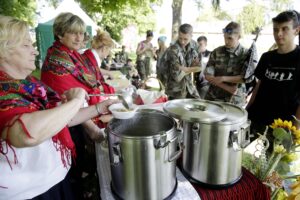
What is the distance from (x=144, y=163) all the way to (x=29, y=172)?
46 centimetres

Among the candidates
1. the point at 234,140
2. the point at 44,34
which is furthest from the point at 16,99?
the point at 44,34

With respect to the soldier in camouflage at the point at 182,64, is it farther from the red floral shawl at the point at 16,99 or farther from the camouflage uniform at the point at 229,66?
the red floral shawl at the point at 16,99

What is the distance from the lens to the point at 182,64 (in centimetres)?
284

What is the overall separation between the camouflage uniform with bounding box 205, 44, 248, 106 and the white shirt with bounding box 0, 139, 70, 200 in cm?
181

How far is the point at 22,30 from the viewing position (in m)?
0.80

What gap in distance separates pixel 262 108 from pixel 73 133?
1.45m

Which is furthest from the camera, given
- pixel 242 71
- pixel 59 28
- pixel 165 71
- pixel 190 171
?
pixel 165 71

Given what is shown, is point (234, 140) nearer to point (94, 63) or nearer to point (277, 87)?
point (277, 87)

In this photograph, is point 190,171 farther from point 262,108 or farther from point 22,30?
point 262,108

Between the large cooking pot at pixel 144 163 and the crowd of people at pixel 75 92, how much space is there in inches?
9.0

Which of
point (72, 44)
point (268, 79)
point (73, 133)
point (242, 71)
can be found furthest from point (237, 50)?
point (73, 133)

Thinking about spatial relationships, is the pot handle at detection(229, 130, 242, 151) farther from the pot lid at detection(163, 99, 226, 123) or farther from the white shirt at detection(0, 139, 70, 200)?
the white shirt at detection(0, 139, 70, 200)

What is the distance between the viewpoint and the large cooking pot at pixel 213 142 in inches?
30.8

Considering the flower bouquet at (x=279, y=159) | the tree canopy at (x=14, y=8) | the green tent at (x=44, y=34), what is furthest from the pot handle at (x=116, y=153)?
the tree canopy at (x=14, y=8)
